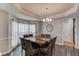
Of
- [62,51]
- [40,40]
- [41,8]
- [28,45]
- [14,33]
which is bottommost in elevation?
[62,51]

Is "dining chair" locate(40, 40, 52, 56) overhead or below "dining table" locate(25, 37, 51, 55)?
below

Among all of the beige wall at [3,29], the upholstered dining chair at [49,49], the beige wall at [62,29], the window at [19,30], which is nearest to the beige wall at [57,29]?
the beige wall at [62,29]

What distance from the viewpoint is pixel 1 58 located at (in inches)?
74.2

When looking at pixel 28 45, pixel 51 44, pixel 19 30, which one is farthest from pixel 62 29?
pixel 19 30

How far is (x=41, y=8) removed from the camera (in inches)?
79.0

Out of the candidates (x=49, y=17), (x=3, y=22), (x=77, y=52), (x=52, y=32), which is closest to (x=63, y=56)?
(x=77, y=52)

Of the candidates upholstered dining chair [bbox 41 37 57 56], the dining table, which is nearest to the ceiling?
the dining table

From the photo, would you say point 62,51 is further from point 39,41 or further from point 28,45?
point 28,45

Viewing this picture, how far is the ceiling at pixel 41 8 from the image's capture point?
1.94 meters

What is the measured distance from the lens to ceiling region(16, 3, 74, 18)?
194cm

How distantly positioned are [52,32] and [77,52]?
638mm

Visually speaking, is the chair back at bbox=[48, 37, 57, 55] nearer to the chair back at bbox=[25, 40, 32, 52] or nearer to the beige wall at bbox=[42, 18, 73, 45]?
the beige wall at bbox=[42, 18, 73, 45]

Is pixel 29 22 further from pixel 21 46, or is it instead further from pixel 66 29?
pixel 66 29

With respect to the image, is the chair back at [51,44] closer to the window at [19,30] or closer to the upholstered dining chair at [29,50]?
the upholstered dining chair at [29,50]
